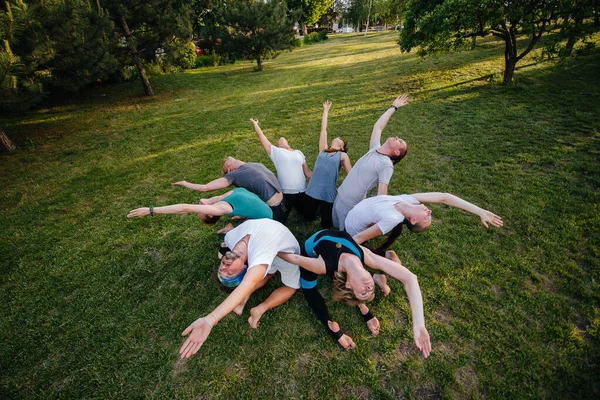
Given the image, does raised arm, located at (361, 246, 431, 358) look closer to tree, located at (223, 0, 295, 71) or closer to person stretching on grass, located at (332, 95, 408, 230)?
person stretching on grass, located at (332, 95, 408, 230)

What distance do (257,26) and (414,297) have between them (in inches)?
785

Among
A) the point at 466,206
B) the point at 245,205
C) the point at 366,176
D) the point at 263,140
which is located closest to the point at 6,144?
the point at 263,140

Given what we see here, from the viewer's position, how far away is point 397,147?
3771 millimetres

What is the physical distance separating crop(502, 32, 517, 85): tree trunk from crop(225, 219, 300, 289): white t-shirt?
12169 millimetres

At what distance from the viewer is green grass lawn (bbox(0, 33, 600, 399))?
8.99 feet

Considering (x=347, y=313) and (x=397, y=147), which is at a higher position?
(x=397, y=147)

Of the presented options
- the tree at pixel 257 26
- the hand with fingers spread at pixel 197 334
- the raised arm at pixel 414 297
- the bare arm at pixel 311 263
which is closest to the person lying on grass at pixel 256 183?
the bare arm at pixel 311 263

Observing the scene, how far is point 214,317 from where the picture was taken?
2.26 meters

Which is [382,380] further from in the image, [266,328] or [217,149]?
[217,149]

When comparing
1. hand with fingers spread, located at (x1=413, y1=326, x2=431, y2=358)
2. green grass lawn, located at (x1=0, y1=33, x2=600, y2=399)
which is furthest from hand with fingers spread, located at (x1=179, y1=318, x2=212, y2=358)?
hand with fingers spread, located at (x1=413, y1=326, x2=431, y2=358)

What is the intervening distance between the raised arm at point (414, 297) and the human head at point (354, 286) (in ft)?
Answer: 0.97

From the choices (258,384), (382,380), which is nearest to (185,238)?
(258,384)

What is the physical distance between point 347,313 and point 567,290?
2947mm

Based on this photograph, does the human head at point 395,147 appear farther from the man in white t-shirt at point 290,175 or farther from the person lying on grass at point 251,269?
the person lying on grass at point 251,269
